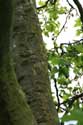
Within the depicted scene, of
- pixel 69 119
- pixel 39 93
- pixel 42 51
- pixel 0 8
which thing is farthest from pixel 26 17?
pixel 69 119

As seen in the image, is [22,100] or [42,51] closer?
[22,100]

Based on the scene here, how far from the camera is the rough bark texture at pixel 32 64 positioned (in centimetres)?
187

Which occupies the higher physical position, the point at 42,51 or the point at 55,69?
the point at 42,51

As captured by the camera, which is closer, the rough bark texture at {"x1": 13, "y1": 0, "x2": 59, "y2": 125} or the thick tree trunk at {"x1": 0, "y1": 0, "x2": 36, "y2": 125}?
the thick tree trunk at {"x1": 0, "y1": 0, "x2": 36, "y2": 125}

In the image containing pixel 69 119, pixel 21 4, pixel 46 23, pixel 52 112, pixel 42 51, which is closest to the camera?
pixel 69 119

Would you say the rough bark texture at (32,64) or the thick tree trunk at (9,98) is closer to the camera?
the thick tree trunk at (9,98)

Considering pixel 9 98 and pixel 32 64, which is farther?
pixel 32 64

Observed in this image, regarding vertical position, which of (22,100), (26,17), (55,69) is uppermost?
(26,17)

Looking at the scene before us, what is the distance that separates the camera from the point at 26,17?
2252 millimetres

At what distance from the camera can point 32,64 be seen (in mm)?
2029

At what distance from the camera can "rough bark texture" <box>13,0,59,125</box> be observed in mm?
1869

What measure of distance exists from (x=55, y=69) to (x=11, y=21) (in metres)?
2.33

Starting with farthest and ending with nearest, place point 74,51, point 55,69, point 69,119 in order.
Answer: point 74,51
point 55,69
point 69,119

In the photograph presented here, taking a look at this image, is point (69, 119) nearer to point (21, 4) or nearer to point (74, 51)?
point (21, 4)
